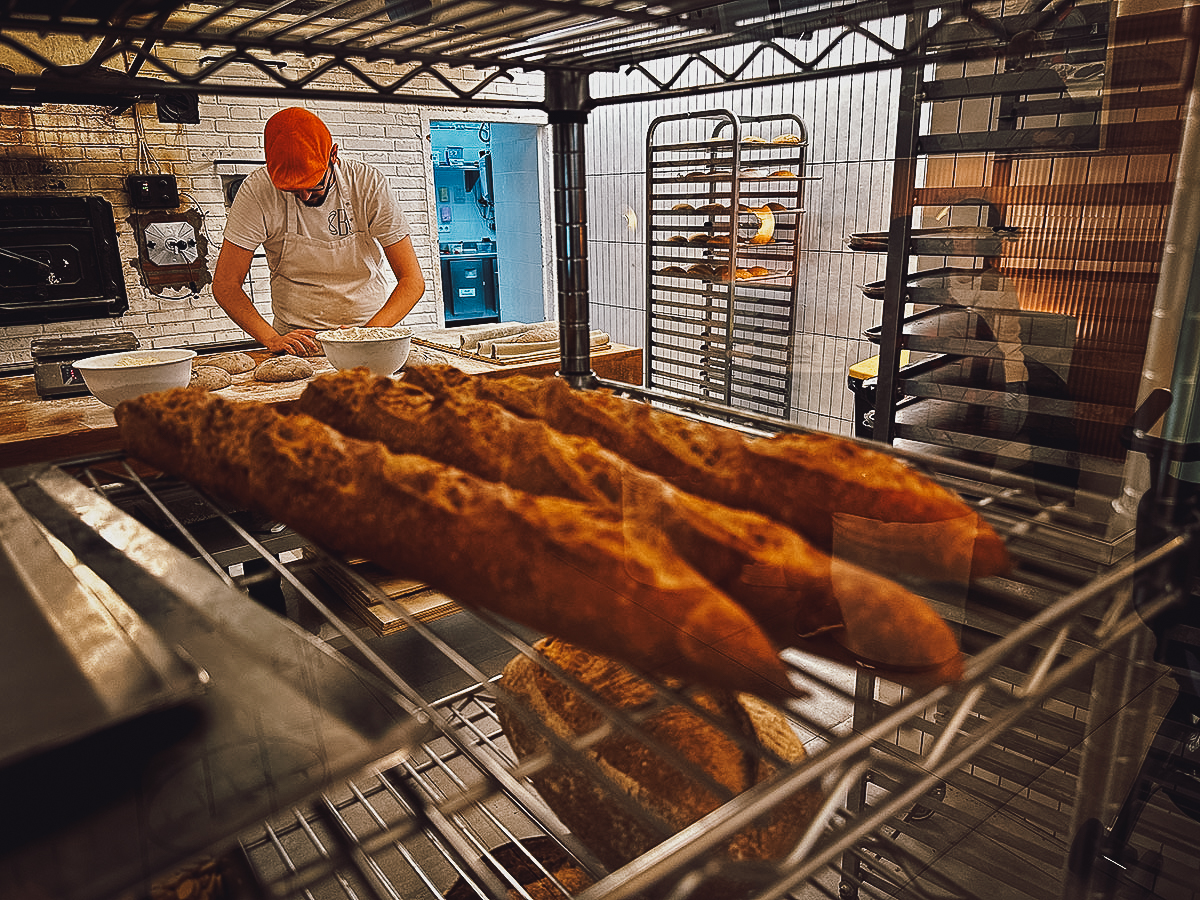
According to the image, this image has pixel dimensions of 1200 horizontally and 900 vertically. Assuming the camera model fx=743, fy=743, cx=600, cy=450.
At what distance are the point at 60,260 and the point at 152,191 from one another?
65 cm

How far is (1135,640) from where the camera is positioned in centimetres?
44

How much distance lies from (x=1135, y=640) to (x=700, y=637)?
0.92ft

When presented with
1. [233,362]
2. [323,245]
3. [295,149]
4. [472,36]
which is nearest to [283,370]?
[233,362]

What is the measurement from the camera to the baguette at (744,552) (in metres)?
0.37

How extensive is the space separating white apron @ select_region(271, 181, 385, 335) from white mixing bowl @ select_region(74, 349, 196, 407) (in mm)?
2028

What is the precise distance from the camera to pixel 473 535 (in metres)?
0.45

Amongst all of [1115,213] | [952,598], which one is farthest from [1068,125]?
[952,598]

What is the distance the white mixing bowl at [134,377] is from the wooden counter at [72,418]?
0.05 m

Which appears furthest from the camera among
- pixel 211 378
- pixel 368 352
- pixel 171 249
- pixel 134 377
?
pixel 171 249

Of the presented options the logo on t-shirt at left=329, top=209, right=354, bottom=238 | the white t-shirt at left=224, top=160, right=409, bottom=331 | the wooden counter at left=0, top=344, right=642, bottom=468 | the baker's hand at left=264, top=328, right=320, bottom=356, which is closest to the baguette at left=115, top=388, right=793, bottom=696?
the wooden counter at left=0, top=344, right=642, bottom=468

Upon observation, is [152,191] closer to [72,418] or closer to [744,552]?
[72,418]

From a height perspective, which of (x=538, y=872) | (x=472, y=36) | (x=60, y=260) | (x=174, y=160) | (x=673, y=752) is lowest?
(x=538, y=872)

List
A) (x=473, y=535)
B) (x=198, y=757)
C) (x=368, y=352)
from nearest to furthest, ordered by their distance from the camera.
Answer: (x=198, y=757) → (x=473, y=535) → (x=368, y=352)

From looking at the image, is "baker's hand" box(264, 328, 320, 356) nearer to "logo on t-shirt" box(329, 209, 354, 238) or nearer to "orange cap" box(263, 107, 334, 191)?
"orange cap" box(263, 107, 334, 191)
